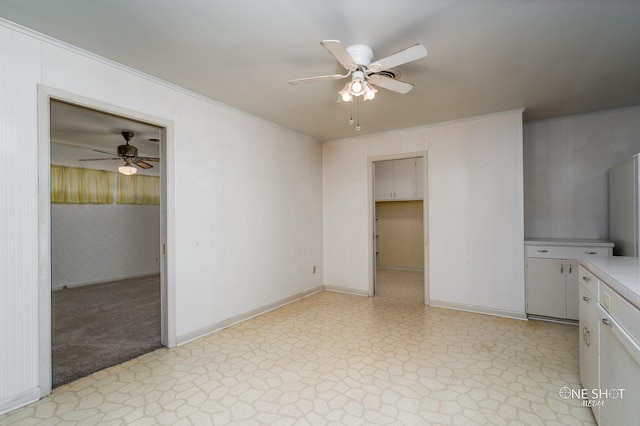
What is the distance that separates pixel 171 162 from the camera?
3.06m

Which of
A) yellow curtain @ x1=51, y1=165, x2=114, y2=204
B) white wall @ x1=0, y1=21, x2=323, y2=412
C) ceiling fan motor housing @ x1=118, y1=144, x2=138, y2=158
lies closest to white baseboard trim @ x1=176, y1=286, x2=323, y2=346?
white wall @ x1=0, y1=21, x2=323, y2=412

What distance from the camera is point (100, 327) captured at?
3551 mm

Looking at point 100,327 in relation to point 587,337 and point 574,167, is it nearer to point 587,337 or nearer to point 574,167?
point 587,337

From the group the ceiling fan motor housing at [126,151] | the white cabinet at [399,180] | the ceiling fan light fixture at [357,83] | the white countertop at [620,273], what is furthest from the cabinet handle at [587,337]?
the ceiling fan motor housing at [126,151]

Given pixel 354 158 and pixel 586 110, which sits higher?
pixel 586 110

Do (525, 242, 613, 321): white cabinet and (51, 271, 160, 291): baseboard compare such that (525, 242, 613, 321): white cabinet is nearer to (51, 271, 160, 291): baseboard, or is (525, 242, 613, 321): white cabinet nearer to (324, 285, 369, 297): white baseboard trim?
(324, 285, 369, 297): white baseboard trim

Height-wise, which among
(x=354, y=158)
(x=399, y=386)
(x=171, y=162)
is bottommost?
(x=399, y=386)

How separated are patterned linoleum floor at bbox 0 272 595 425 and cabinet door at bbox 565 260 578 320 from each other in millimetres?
217

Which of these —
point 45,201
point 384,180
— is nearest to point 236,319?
point 45,201

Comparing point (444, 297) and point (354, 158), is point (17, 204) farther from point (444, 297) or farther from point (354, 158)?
point (444, 297)

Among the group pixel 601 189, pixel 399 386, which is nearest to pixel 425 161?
pixel 601 189

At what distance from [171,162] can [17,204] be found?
3.97 feet

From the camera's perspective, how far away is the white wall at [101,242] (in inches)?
216

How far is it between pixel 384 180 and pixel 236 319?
14.2 feet
